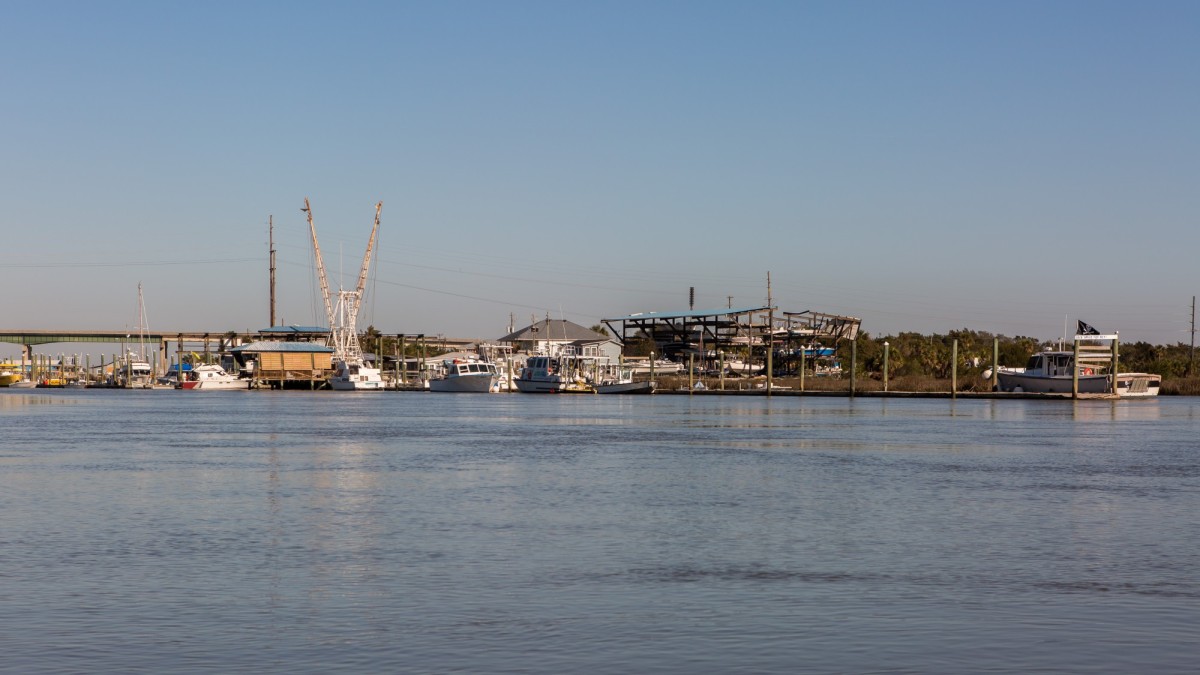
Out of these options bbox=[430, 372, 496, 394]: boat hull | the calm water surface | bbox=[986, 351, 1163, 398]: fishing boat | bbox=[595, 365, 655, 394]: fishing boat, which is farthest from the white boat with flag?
the calm water surface

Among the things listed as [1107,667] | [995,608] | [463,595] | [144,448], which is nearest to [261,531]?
[463,595]

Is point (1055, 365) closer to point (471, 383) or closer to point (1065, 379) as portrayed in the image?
point (1065, 379)

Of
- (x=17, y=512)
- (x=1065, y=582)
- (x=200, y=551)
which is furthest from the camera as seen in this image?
(x=17, y=512)

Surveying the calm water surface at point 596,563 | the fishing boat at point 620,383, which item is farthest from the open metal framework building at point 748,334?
the calm water surface at point 596,563

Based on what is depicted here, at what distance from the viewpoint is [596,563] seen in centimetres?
2514

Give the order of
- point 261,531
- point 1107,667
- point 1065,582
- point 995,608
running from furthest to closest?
point 261,531
point 1065,582
point 995,608
point 1107,667

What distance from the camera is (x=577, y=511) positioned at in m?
34.1

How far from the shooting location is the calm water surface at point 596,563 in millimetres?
17531

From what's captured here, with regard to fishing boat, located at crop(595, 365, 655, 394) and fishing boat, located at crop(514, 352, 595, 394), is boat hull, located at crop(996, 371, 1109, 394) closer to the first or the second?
fishing boat, located at crop(595, 365, 655, 394)

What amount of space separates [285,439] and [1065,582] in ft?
171

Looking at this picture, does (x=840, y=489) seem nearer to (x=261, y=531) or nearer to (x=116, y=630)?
(x=261, y=531)

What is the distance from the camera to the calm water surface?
57.5 feet

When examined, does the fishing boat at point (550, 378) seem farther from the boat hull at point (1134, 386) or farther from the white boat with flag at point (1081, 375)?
the boat hull at point (1134, 386)

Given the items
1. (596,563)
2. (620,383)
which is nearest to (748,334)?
(620,383)
